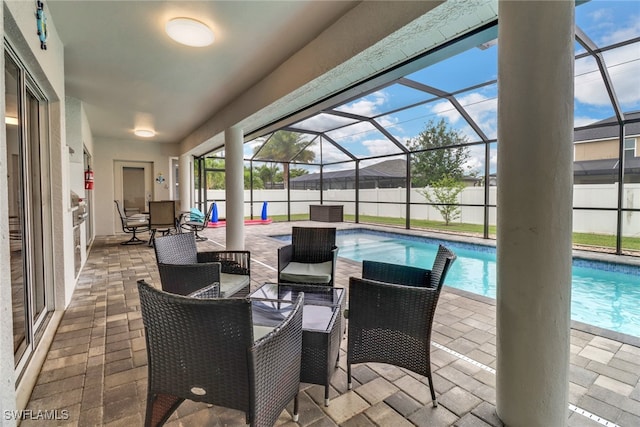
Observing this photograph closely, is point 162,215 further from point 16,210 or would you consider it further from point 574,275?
point 574,275

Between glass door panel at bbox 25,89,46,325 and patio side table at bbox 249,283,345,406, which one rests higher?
glass door panel at bbox 25,89,46,325

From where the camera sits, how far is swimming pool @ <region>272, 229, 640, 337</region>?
12.6ft

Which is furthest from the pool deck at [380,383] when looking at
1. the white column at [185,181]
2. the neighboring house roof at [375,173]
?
the neighboring house roof at [375,173]

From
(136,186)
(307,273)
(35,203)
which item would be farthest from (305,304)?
(136,186)

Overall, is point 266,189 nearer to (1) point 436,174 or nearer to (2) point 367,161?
(2) point 367,161

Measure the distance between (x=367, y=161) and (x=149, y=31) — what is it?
8741 millimetres

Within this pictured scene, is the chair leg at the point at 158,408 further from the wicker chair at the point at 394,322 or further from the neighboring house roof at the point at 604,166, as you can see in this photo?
the neighboring house roof at the point at 604,166

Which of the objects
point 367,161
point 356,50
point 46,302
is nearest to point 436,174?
point 367,161

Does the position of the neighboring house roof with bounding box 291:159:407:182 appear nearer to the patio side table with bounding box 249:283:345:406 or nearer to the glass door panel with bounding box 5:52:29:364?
the patio side table with bounding box 249:283:345:406

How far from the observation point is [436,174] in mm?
10078

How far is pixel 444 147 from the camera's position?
305 inches

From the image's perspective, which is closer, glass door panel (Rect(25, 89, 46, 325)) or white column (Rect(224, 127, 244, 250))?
glass door panel (Rect(25, 89, 46, 325))

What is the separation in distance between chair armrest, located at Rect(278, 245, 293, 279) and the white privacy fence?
2.28 m

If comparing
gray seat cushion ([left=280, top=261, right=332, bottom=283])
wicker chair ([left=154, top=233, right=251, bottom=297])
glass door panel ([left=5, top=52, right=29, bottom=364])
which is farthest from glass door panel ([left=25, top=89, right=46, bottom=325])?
gray seat cushion ([left=280, top=261, right=332, bottom=283])
